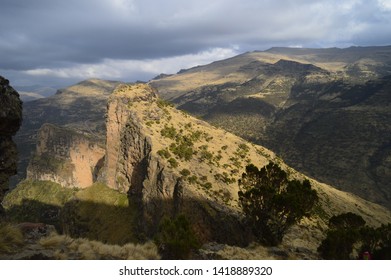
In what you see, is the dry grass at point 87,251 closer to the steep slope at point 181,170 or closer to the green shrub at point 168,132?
the steep slope at point 181,170

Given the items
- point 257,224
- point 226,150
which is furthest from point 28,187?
point 257,224

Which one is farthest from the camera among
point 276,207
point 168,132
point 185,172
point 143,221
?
point 168,132

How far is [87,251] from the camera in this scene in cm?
1634

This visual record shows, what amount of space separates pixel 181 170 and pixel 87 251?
1685 inches

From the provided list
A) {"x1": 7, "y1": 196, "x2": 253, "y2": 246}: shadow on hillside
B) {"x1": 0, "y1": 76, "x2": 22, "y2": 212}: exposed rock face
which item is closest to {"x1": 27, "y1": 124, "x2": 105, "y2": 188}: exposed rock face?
{"x1": 7, "y1": 196, "x2": 253, "y2": 246}: shadow on hillside

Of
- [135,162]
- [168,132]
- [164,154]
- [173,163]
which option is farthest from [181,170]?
[135,162]

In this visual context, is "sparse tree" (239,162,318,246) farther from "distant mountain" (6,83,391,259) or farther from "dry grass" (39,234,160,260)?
"dry grass" (39,234,160,260)

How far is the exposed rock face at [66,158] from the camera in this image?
169 m

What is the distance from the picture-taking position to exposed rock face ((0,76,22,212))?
661 inches

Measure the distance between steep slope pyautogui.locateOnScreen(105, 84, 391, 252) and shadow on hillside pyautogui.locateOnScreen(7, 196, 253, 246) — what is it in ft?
0.50

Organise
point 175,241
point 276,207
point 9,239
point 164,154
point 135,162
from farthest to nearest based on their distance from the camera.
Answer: point 135,162 < point 164,154 < point 276,207 < point 175,241 < point 9,239

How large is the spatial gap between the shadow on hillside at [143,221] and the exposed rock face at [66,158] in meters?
89.3

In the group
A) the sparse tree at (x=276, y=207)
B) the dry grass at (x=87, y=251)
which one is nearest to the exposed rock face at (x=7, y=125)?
the dry grass at (x=87, y=251)

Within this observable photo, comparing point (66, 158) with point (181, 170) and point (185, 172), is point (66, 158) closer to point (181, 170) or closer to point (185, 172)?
point (181, 170)
